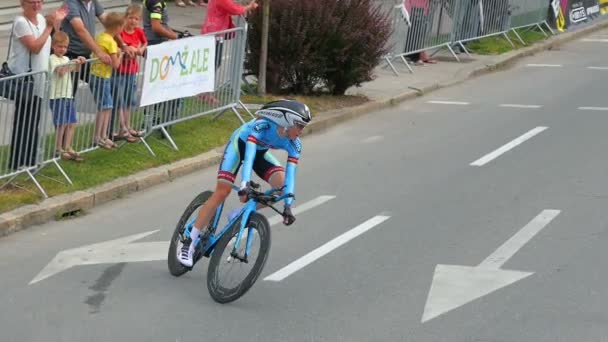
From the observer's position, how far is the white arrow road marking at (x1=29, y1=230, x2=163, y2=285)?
9312 mm

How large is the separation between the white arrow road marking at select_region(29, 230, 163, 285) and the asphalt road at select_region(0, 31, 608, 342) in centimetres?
9

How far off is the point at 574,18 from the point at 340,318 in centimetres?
2157

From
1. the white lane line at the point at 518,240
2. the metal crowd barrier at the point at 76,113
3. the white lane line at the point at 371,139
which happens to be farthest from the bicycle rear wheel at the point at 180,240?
the white lane line at the point at 371,139

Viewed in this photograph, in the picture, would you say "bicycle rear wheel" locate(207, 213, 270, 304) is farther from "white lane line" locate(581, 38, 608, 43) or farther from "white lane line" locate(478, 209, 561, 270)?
"white lane line" locate(581, 38, 608, 43)

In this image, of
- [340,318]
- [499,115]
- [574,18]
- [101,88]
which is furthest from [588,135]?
[574,18]

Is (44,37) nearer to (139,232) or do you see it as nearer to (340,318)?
(139,232)

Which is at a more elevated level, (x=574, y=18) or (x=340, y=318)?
(x=340, y=318)

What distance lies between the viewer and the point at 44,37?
11.0 meters

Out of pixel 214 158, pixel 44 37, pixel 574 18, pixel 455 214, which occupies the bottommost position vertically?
pixel 574 18

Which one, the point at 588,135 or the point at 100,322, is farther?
the point at 588,135

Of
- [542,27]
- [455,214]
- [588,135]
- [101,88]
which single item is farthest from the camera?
[542,27]

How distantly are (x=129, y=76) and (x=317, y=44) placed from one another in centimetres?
469

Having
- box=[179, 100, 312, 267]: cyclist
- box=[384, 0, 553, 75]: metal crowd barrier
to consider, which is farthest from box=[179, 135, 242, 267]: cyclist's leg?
box=[384, 0, 553, 75]: metal crowd barrier

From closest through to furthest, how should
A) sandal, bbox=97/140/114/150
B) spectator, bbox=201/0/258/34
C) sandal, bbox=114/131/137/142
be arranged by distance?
sandal, bbox=97/140/114/150 → sandal, bbox=114/131/137/142 → spectator, bbox=201/0/258/34
